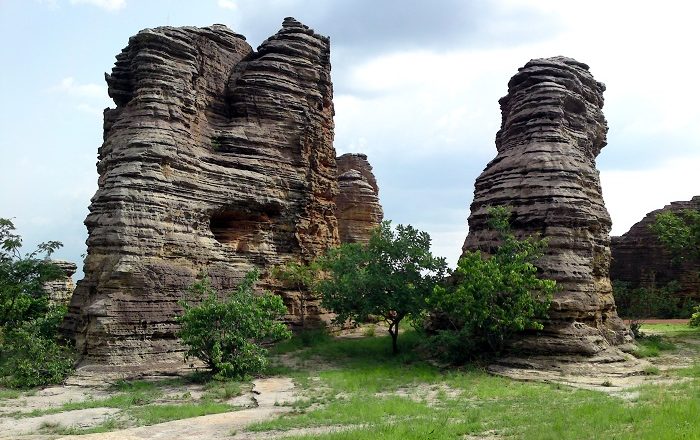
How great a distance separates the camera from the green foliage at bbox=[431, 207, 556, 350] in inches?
763

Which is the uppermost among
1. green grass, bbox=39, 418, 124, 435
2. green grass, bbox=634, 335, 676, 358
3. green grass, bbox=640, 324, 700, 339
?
green grass, bbox=640, 324, 700, 339

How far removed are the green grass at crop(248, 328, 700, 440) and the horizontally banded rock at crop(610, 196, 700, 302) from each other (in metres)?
25.0

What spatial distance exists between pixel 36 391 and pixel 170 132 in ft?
33.7

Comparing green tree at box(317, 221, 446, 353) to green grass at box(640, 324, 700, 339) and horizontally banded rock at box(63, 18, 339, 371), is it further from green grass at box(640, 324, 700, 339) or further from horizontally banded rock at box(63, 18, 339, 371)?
green grass at box(640, 324, 700, 339)

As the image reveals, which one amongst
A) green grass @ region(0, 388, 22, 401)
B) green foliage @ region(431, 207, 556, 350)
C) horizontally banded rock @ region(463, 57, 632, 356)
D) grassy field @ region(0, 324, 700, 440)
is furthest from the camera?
horizontally banded rock @ region(463, 57, 632, 356)

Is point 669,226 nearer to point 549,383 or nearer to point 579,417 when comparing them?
point 549,383

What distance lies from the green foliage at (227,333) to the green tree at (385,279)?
4.18m

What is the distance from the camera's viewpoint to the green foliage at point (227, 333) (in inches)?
750

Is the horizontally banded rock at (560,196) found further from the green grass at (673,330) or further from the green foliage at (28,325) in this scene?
the green foliage at (28,325)

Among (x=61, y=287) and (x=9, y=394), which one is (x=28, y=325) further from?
(x=61, y=287)

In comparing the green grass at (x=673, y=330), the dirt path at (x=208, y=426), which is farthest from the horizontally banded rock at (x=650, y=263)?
the dirt path at (x=208, y=426)

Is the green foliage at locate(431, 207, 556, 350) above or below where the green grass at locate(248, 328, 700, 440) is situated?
above

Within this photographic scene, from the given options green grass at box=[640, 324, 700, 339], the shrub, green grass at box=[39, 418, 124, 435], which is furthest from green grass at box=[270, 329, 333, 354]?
green grass at box=[640, 324, 700, 339]

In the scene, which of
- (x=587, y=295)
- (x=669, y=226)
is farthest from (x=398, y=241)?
(x=669, y=226)
